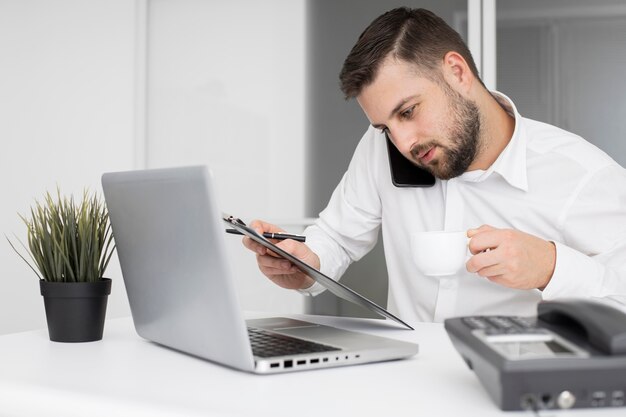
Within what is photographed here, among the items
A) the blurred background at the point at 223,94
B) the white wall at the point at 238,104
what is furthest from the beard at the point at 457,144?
the white wall at the point at 238,104

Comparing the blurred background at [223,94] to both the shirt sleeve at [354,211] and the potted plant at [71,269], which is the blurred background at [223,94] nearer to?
the shirt sleeve at [354,211]

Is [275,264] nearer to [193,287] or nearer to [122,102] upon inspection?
[193,287]

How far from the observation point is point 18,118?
337 cm

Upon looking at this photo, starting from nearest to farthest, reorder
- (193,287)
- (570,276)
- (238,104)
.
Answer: (193,287)
(570,276)
(238,104)

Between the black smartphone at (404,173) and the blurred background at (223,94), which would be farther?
the blurred background at (223,94)

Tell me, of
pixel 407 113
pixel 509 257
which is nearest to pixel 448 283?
pixel 407 113

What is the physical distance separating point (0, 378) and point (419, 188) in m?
1.18

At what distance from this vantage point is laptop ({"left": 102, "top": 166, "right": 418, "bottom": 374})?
83cm

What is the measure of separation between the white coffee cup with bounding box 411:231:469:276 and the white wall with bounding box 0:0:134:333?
2.48 meters

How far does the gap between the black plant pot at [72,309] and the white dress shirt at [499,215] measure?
1.98ft

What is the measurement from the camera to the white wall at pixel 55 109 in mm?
3361

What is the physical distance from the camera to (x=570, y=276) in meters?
1.30

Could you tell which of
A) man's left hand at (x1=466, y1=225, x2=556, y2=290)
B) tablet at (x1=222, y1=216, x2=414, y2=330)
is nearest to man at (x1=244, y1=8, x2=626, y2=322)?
man's left hand at (x1=466, y1=225, x2=556, y2=290)

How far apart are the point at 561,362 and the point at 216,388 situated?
378 millimetres
